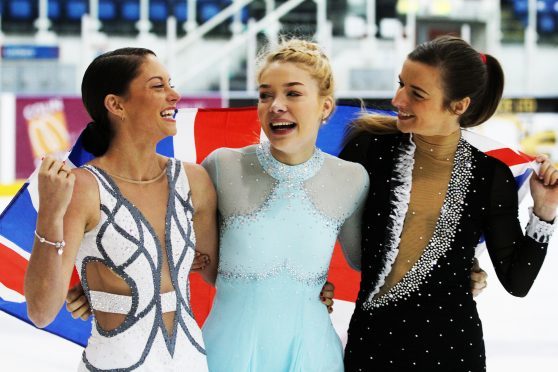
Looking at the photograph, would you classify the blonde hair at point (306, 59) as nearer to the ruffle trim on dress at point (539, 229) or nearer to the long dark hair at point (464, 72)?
the long dark hair at point (464, 72)

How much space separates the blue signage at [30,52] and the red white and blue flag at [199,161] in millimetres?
8995

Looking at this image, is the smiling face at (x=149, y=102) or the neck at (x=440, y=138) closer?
the smiling face at (x=149, y=102)

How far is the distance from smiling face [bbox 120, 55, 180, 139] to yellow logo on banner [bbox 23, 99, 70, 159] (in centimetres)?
804

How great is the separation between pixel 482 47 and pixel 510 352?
30.4ft

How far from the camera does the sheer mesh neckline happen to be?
212 cm

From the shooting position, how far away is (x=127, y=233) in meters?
1.89

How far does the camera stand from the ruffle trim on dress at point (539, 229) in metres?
2.18

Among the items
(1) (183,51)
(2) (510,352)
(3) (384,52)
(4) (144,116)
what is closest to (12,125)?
(1) (183,51)

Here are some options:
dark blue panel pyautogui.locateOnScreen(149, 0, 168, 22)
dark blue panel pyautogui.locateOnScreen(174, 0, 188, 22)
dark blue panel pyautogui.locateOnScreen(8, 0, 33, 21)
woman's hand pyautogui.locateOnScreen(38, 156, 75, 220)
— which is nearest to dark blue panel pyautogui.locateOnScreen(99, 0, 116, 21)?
dark blue panel pyautogui.locateOnScreen(149, 0, 168, 22)

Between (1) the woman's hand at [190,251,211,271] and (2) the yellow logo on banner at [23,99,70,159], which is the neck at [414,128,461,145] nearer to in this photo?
(1) the woman's hand at [190,251,211,271]

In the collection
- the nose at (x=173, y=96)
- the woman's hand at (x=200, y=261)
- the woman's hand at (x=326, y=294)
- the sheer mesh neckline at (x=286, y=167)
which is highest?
the nose at (x=173, y=96)

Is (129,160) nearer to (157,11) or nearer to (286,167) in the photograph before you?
(286,167)

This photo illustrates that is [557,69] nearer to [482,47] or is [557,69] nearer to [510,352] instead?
[482,47]

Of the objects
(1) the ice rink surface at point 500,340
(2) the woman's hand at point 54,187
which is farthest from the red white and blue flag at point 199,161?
(1) the ice rink surface at point 500,340
